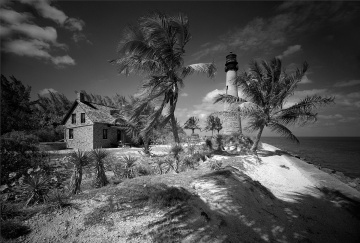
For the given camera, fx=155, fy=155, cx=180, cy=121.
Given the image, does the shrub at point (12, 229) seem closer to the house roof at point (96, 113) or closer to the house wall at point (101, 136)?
the house wall at point (101, 136)

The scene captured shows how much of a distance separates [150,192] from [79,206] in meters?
1.62

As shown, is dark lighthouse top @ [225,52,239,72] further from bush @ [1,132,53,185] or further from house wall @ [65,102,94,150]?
bush @ [1,132,53,185]

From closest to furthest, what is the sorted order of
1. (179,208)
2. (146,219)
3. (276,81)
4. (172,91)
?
1. (146,219)
2. (179,208)
3. (172,91)
4. (276,81)

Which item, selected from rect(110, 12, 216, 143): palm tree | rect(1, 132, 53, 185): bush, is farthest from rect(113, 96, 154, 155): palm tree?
rect(1, 132, 53, 185): bush

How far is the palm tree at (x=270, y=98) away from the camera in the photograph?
420 inches

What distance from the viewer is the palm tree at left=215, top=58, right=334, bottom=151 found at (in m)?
10.7

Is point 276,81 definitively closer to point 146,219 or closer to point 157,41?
point 157,41

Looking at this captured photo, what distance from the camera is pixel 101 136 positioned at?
61.7 ft

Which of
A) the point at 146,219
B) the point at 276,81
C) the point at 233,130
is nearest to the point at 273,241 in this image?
the point at 146,219

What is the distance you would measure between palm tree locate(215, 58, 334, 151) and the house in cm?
1454

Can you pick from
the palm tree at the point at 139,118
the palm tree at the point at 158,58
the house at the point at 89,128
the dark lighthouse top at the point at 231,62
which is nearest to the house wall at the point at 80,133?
the house at the point at 89,128

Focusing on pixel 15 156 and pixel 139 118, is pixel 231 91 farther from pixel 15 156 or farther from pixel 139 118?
pixel 15 156

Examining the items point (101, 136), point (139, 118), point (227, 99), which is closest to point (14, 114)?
point (139, 118)

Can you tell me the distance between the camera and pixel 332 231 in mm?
4297
